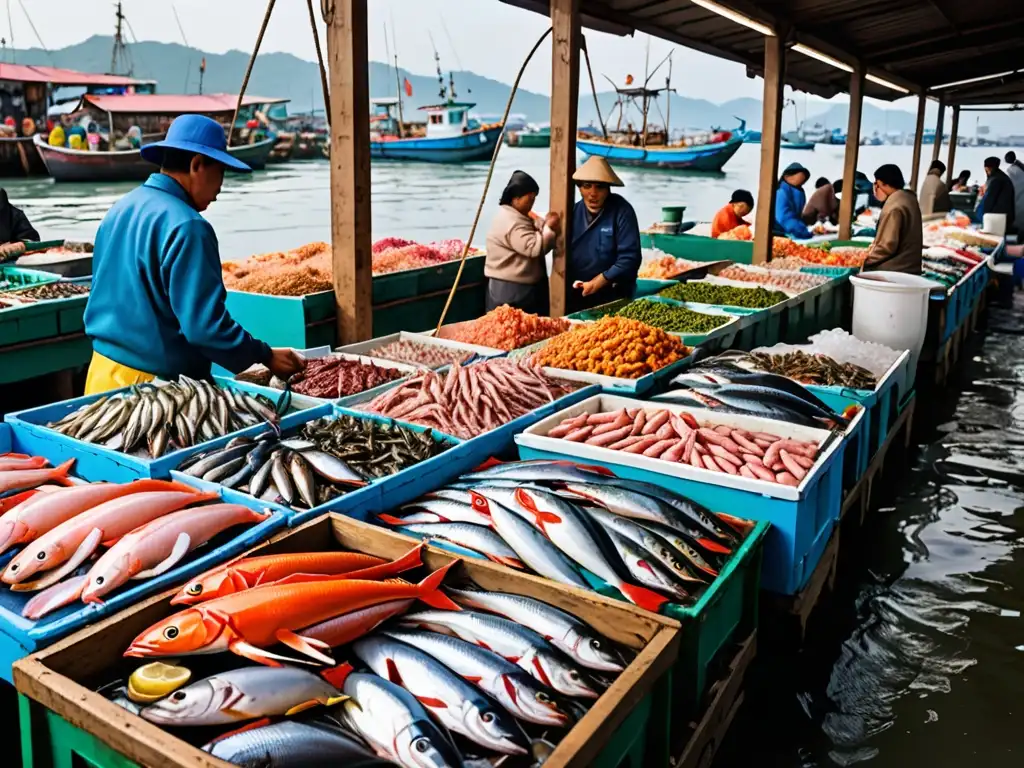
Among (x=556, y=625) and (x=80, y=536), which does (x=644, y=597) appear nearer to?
(x=556, y=625)

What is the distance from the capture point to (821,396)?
4.52 meters

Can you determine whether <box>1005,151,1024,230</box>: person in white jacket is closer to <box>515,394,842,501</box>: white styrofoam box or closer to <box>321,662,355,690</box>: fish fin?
<box>515,394,842,501</box>: white styrofoam box

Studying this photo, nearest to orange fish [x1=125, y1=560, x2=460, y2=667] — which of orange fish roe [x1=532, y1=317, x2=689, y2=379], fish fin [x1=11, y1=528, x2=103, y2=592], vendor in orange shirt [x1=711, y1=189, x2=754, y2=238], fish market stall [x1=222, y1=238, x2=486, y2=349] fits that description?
fish fin [x1=11, y1=528, x2=103, y2=592]

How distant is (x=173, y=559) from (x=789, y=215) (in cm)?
1160

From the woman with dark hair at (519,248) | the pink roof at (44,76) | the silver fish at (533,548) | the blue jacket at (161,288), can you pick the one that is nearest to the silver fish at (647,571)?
the silver fish at (533,548)

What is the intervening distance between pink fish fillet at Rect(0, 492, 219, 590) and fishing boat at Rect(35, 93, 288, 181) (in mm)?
36458

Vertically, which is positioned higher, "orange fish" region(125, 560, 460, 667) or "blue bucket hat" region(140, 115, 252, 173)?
"blue bucket hat" region(140, 115, 252, 173)

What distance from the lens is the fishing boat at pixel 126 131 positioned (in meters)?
38.7

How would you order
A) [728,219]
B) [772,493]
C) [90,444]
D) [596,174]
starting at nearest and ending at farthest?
[772,493]
[90,444]
[596,174]
[728,219]

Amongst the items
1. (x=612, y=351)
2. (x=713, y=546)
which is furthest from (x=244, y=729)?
(x=612, y=351)

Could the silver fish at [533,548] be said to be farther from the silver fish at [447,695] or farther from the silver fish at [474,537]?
the silver fish at [447,695]

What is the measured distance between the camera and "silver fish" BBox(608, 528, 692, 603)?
7.72ft

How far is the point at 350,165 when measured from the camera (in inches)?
184

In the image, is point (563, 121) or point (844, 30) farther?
point (844, 30)
